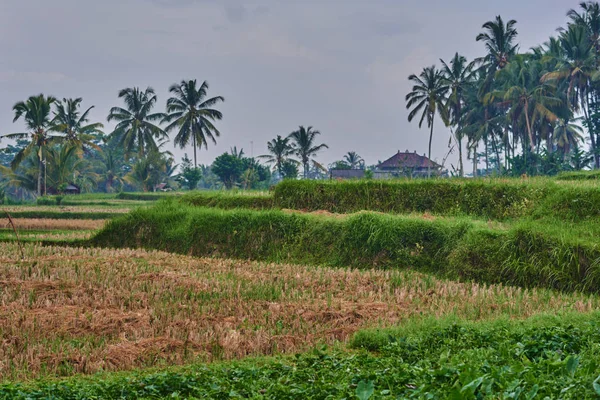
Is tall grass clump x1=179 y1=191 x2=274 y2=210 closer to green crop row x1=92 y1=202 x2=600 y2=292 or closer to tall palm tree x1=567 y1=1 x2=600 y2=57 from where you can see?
green crop row x1=92 y1=202 x2=600 y2=292

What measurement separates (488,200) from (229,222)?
6273 mm

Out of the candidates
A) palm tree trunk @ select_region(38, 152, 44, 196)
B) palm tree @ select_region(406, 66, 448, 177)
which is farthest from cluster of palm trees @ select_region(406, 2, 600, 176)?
palm tree trunk @ select_region(38, 152, 44, 196)

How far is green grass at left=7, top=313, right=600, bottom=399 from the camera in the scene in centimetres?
381

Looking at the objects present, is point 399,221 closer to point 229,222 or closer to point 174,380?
point 229,222

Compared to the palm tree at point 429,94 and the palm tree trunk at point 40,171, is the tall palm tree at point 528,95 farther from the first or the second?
the palm tree trunk at point 40,171

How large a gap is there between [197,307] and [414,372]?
463 centimetres

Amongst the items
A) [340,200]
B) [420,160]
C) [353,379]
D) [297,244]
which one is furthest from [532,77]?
[353,379]

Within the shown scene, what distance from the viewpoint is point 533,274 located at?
10.8 m

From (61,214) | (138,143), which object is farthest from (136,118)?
(61,214)

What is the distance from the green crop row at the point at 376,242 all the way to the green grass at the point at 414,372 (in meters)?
3.80

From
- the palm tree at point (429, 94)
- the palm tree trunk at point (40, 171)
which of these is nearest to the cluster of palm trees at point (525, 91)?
the palm tree at point (429, 94)

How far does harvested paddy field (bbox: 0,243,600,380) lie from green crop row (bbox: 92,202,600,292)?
80cm

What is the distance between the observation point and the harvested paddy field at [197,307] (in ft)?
21.4

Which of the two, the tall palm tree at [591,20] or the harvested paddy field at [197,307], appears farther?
the tall palm tree at [591,20]
